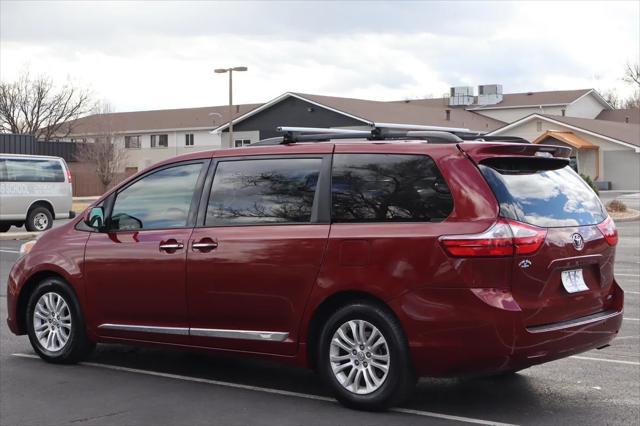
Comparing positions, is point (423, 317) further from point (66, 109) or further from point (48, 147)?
point (66, 109)

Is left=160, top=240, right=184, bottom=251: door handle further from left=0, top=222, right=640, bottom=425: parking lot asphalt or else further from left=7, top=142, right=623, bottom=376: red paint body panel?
left=0, top=222, right=640, bottom=425: parking lot asphalt

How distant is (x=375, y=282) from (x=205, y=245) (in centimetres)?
145

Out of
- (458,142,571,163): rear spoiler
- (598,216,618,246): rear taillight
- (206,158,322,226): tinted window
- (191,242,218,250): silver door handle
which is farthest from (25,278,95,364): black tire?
(598,216,618,246): rear taillight

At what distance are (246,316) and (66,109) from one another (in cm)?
6399

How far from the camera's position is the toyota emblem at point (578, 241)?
6113 millimetres

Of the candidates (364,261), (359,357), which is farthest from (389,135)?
(359,357)

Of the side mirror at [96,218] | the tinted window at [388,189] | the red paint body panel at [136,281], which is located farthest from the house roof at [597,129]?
the tinted window at [388,189]

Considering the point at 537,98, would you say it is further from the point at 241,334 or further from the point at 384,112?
the point at 241,334

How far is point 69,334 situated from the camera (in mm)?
7734

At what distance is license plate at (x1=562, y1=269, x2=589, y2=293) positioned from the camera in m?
6.04

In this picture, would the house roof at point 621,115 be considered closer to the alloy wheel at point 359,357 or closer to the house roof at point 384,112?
the house roof at point 384,112

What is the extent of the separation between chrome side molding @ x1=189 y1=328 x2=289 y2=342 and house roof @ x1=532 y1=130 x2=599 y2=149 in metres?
51.6

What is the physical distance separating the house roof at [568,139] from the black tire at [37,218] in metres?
37.4

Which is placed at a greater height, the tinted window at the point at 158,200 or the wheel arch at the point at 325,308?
the tinted window at the point at 158,200
